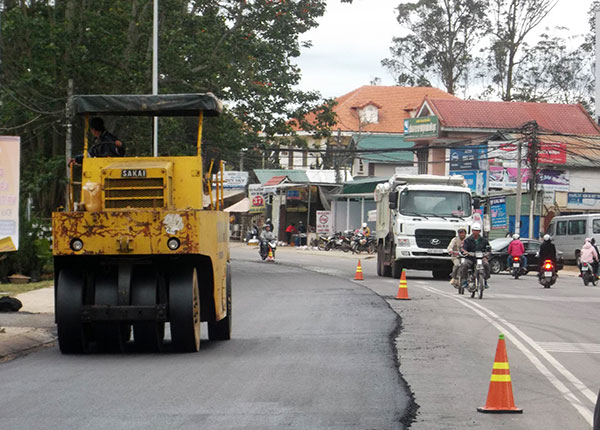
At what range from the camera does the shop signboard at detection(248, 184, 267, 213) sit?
79.2 m

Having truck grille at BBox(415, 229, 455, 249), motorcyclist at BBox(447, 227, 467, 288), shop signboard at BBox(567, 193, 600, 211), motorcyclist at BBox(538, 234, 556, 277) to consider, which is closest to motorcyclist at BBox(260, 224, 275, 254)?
truck grille at BBox(415, 229, 455, 249)

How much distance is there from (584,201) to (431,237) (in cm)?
2727

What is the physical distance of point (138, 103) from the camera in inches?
556

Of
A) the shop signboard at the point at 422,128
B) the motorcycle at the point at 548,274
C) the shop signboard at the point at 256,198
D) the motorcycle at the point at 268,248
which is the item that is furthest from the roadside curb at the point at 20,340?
the shop signboard at the point at 256,198

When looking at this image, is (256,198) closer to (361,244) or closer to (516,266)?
(361,244)

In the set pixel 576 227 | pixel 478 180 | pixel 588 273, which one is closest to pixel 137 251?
pixel 588 273

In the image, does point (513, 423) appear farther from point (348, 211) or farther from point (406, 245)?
point (348, 211)

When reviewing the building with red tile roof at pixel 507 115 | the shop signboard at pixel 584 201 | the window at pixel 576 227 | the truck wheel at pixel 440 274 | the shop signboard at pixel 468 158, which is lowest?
the truck wheel at pixel 440 274

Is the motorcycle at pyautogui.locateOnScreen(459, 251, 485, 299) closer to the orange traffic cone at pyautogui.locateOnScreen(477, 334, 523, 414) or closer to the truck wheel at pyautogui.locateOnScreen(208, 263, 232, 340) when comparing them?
the truck wheel at pyautogui.locateOnScreen(208, 263, 232, 340)

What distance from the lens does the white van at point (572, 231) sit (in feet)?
145

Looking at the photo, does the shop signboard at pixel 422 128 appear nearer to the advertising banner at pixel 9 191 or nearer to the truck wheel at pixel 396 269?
the truck wheel at pixel 396 269

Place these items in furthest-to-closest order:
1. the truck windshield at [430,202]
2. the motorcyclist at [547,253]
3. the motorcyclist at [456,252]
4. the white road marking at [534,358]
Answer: the truck windshield at [430,202] → the motorcyclist at [547,253] → the motorcyclist at [456,252] → the white road marking at [534,358]

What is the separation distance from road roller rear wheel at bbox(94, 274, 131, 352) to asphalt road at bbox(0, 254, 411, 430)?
0.44 m

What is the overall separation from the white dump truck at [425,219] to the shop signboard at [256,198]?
147ft
